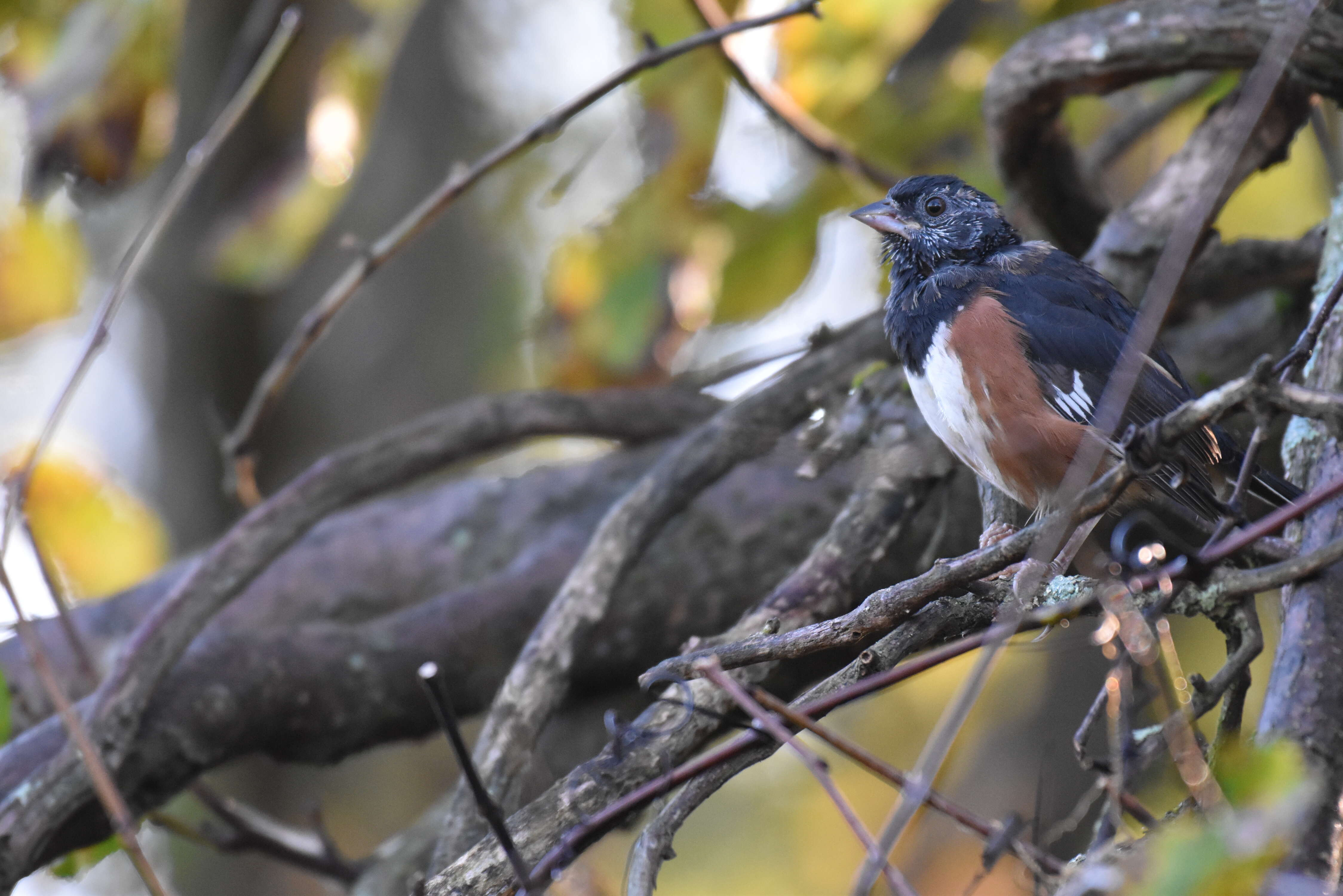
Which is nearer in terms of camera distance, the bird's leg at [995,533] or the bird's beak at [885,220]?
the bird's leg at [995,533]

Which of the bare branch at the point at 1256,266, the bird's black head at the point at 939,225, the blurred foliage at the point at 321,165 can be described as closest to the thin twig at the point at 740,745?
the bird's black head at the point at 939,225

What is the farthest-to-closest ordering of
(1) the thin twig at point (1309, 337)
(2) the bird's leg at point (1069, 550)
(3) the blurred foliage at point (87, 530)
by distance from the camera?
1. (3) the blurred foliage at point (87, 530)
2. (2) the bird's leg at point (1069, 550)
3. (1) the thin twig at point (1309, 337)

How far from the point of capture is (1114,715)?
3.82 feet

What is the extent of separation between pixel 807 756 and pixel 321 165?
9.10 feet

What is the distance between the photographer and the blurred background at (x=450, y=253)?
9.59 feet

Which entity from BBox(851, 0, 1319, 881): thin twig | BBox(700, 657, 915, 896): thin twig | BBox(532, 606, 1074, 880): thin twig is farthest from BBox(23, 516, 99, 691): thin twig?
BBox(851, 0, 1319, 881): thin twig

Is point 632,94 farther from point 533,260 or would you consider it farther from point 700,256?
point 533,260

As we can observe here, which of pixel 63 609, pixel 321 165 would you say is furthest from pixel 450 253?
pixel 63 609

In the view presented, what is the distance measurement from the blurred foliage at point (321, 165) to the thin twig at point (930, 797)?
8.72 feet

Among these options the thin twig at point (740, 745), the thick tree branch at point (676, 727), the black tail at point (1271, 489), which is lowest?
the black tail at point (1271, 489)

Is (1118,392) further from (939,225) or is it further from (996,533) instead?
(939,225)

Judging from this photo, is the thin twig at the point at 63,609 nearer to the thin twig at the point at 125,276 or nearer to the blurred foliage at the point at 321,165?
the thin twig at the point at 125,276

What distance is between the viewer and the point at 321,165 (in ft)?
10.7

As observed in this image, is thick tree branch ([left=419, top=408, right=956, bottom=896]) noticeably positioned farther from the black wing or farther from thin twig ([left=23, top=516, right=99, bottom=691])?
thin twig ([left=23, top=516, right=99, bottom=691])
